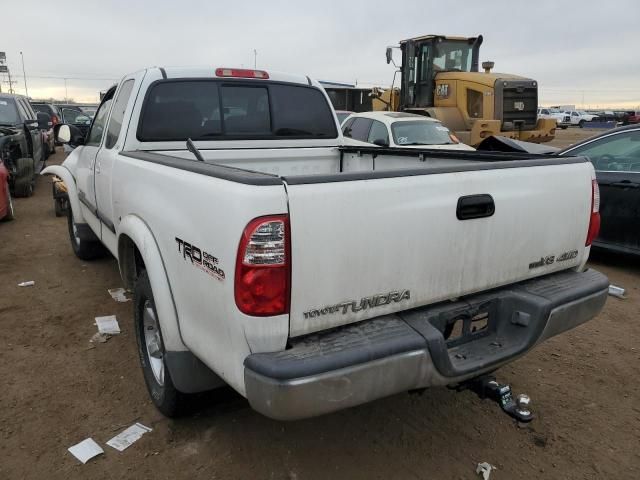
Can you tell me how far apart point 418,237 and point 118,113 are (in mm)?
2982

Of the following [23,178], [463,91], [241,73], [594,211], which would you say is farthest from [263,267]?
[463,91]

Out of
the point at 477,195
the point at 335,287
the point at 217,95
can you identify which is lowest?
the point at 335,287

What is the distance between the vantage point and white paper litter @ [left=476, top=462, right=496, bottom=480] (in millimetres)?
2607

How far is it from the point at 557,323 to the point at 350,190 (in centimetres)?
139

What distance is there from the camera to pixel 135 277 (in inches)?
136

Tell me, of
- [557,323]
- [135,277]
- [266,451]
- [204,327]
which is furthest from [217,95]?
[557,323]

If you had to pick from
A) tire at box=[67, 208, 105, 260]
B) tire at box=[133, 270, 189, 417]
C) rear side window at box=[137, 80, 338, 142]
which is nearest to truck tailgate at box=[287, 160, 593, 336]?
tire at box=[133, 270, 189, 417]

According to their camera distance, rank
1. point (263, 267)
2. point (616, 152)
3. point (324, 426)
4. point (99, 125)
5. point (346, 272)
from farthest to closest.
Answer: point (616, 152) < point (99, 125) < point (324, 426) < point (346, 272) < point (263, 267)

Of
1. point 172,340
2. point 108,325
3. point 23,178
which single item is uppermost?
point 23,178

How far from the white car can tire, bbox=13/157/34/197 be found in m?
Result: 6.34

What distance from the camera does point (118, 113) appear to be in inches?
163

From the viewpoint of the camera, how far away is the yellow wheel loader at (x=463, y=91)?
1382 cm

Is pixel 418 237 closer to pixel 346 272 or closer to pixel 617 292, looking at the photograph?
pixel 346 272

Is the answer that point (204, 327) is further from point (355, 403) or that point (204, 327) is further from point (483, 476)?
point (483, 476)
